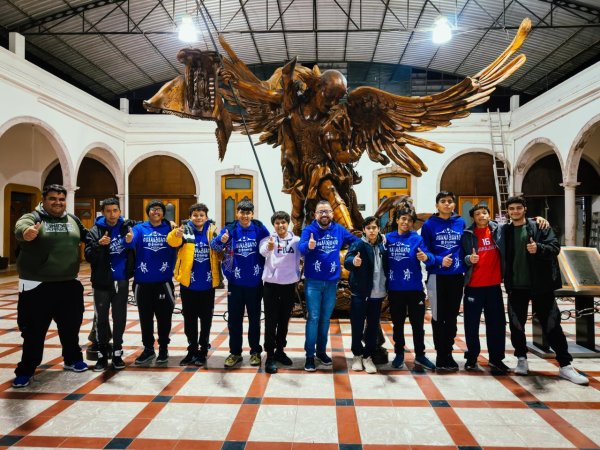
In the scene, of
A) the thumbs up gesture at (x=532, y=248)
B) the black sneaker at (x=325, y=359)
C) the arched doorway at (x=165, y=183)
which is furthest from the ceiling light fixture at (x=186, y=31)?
the thumbs up gesture at (x=532, y=248)

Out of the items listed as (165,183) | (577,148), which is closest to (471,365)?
(577,148)

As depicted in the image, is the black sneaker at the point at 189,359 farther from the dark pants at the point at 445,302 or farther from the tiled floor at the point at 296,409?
the dark pants at the point at 445,302

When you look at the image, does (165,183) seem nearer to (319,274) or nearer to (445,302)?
(319,274)

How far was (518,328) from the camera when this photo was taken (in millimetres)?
3439

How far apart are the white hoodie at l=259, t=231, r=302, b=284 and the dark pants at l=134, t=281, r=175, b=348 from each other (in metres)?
0.84

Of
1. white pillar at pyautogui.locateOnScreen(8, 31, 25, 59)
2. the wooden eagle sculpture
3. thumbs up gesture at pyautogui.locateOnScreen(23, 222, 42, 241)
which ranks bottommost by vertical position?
thumbs up gesture at pyautogui.locateOnScreen(23, 222, 42, 241)

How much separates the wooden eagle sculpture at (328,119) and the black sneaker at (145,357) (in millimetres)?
2200

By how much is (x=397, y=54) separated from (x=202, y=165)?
8.38 m

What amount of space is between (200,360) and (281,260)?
112cm

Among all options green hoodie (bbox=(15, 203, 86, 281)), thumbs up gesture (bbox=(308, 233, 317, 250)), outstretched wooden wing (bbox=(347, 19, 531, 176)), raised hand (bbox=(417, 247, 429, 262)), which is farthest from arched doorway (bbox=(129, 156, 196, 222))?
raised hand (bbox=(417, 247, 429, 262))

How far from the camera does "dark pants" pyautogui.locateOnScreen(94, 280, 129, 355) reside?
3.51 meters

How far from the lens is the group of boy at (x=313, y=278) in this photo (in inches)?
134

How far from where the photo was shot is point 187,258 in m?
3.57

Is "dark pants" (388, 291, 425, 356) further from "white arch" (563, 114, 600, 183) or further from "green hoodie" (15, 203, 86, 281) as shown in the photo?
"white arch" (563, 114, 600, 183)
